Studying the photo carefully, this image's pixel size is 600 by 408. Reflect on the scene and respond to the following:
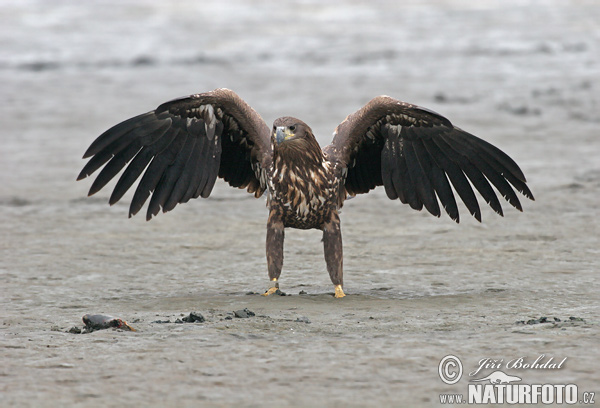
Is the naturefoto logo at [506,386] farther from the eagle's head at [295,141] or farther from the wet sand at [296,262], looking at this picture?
the eagle's head at [295,141]

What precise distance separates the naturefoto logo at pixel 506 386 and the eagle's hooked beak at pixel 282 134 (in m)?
2.11

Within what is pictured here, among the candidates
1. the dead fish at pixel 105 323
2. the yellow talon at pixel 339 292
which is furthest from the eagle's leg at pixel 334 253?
the dead fish at pixel 105 323

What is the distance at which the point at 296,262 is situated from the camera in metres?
8.23

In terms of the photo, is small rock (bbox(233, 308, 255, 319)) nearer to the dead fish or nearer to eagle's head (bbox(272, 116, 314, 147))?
the dead fish

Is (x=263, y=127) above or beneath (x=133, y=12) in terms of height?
beneath

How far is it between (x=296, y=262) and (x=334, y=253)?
123cm

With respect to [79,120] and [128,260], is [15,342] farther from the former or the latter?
[79,120]

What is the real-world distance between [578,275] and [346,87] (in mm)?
10958

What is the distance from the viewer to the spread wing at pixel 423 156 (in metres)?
7.08

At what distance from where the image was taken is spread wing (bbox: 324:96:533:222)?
7.08m

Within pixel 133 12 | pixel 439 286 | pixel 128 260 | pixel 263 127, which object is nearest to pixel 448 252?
pixel 439 286

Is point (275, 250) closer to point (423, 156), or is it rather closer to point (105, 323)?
point (423, 156)

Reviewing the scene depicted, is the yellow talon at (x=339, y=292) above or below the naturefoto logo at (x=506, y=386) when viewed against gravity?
above

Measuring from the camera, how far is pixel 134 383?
4895 millimetres
